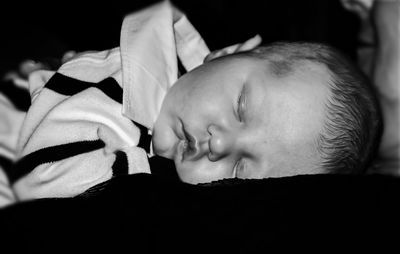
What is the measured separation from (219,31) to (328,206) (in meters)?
0.86

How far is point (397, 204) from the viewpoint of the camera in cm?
60

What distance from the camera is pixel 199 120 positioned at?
97 cm

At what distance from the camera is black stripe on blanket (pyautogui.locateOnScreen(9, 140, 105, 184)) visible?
2.90 ft

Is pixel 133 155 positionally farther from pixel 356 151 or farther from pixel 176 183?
pixel 356 151

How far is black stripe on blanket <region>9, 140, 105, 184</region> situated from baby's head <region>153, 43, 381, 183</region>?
0.19 metres

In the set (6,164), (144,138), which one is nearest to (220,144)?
(144,138)

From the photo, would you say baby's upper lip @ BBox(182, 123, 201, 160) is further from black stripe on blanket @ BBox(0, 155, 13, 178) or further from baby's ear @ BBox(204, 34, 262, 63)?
black stripe on blanket @ BBox(0, 155, 13, 178)

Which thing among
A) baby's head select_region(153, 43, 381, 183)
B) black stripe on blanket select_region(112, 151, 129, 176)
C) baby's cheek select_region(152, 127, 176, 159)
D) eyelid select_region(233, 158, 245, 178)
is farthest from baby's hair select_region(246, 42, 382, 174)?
black stripe on blanket select_region(112, 151, 129, 176)

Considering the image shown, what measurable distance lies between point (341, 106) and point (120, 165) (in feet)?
1.80

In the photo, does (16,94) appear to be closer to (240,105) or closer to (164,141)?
(164,141)

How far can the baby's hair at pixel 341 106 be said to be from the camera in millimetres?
971

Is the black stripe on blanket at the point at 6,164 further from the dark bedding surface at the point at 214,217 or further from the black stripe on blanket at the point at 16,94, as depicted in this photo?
the dark bedding surface at the point at 214,217

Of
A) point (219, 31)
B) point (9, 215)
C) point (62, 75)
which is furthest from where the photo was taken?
point (219, 31)

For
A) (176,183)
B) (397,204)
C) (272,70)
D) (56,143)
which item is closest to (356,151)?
(272,70)
